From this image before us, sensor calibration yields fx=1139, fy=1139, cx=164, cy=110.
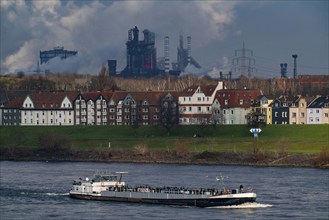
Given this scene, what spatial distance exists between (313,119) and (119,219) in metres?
110

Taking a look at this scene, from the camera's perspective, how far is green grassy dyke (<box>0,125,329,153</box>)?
534 ft

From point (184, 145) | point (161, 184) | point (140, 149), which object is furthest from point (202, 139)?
point (161, 184)

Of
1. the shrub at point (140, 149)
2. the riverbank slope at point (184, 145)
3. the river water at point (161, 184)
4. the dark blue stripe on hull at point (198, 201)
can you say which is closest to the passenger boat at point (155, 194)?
the dark blue stripe on hull at point (198, 201)

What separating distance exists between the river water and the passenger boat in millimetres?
957

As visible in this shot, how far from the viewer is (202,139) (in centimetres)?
17488

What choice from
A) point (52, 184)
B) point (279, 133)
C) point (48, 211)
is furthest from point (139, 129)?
point (48, 211)

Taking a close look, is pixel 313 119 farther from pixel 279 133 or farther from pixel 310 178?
pixel 310 178

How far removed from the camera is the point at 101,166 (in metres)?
153

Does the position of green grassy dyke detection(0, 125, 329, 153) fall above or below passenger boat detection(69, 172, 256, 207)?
above

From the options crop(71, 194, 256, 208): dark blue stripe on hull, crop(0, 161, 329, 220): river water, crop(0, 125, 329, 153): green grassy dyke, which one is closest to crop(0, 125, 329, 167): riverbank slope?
crop(0, 125, 329, 153): green grassy dyke

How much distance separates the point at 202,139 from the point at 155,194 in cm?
6909

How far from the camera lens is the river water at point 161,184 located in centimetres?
9725

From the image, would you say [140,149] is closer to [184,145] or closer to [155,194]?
[184,145]

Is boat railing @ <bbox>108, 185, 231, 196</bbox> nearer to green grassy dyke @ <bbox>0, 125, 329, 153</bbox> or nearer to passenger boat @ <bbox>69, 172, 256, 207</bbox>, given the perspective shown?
passenger boat @ <bbox>69, 172, 256, 207</bbox>
